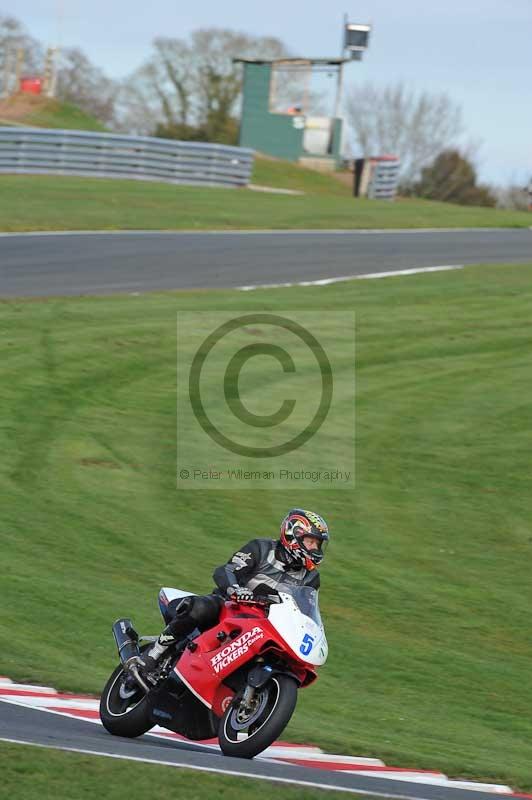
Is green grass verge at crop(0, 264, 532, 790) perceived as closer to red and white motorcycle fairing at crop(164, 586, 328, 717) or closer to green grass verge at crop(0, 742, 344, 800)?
red and white motorcycle fairing at crop(164, 586, 328, 717)

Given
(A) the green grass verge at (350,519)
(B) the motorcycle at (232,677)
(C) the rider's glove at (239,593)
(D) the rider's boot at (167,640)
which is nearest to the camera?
(B) the motorcycle at (232,677)

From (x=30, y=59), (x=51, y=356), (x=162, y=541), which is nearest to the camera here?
(x=162, y=541)

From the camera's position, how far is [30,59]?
273 ft

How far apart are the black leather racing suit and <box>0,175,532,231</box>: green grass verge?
68.0ft

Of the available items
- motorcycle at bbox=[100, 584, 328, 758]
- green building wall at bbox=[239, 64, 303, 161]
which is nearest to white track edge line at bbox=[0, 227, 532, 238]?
green building wall at bbox=[239, 64, 303, 161]

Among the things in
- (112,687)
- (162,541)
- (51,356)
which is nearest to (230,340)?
(51,356)

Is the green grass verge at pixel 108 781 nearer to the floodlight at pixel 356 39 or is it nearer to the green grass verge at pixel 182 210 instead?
the green grass verge at pixel 182 210

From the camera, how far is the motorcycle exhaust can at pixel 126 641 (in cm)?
779

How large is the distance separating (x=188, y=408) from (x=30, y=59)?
71.4 metres

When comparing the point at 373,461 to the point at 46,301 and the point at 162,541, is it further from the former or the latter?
the point at 46,301

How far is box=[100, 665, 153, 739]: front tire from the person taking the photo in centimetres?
755

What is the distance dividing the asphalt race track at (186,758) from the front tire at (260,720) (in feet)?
0.31

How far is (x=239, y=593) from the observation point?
24.4 feet

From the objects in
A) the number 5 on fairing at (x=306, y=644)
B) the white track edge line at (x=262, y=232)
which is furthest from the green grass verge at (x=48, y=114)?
the number 5 on fairing at (x=306, y=644)
